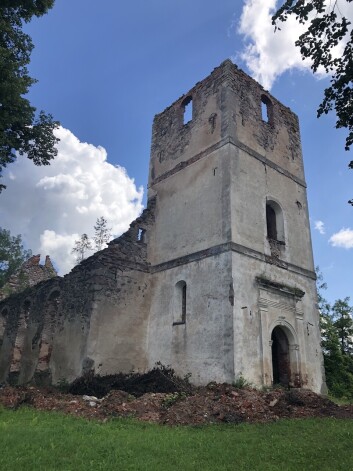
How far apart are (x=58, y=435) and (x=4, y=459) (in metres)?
1.47

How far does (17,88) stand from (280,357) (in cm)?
1217

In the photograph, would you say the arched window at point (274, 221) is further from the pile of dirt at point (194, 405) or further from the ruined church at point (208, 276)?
the pile of dirt at point (194, 405)

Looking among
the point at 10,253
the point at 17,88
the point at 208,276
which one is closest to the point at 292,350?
the point at 208,276

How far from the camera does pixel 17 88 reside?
36.1 ft

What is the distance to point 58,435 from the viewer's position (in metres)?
6.96

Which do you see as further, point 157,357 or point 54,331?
point 54,331

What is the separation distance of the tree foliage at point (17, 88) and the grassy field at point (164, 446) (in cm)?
748

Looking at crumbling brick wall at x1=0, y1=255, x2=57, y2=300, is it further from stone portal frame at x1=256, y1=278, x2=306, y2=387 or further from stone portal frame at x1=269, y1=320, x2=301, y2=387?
stone portal frame at x1=269, y1=320, x2=301, y2=387

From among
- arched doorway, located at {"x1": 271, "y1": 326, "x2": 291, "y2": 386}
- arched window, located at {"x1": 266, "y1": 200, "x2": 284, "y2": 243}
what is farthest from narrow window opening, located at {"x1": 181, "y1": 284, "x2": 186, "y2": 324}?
arched window, located at {"x1": 266, "y1": 200, "x2": 284, "y2": 243}

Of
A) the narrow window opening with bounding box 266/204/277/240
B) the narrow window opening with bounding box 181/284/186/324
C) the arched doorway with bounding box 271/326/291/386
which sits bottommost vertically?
the arched doorway with bounding box 271/326/291/386

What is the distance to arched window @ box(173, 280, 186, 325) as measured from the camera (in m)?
14.5

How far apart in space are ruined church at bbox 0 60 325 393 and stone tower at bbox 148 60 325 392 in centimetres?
5

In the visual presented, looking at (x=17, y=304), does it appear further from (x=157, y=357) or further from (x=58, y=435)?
(x=58, y=435)

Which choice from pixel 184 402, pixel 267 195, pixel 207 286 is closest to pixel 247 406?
pixel 184 402
